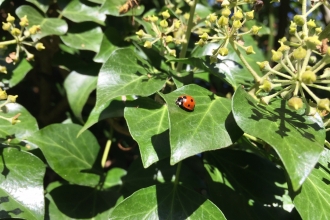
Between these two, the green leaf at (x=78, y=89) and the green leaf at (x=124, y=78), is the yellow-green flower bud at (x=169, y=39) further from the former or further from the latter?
the green leaf at (x=78, y=89)

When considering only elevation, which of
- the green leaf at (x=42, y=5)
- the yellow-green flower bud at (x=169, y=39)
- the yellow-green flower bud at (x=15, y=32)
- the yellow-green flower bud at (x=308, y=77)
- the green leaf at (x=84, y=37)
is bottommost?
the green leaf at (x=84, y=37)

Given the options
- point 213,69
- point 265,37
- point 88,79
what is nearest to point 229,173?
point 213,69

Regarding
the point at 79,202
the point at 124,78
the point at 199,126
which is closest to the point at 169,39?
the point at 124,78

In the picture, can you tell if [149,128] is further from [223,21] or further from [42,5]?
[42,5]

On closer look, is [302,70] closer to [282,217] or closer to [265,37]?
[282,217]

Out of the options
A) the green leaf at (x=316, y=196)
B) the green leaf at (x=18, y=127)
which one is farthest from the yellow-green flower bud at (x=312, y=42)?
the green leaf at (x=18, y=127)

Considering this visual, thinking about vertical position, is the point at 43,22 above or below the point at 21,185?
above
